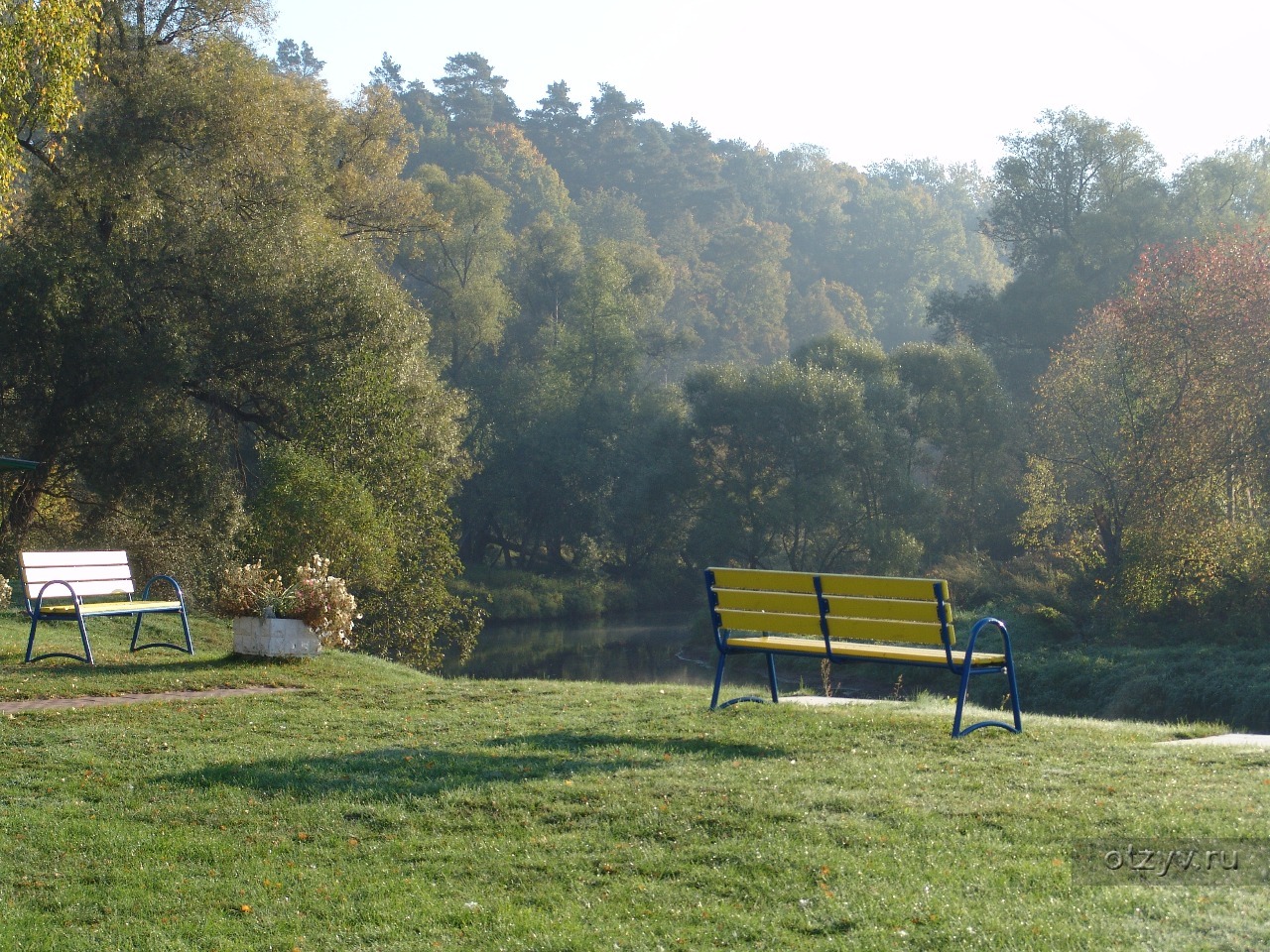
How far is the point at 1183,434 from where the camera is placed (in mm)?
26703

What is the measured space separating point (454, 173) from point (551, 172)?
9479 mm

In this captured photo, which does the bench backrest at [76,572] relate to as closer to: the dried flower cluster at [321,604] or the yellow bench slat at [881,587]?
the dried flower cluster at [321,604]

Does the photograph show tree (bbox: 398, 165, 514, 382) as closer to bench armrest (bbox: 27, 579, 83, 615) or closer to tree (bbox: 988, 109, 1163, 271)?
tree (bbox: 988, 109, 1163, 271)

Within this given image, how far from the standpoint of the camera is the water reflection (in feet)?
93.2

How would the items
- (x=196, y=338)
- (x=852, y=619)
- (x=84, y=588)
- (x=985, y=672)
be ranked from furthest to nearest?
(x=196, y=338) → (x=84, y=588) → (x=852, y=619) → (x=985, y=672)

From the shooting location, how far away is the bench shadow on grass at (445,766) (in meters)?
6.59

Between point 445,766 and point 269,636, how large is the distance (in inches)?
262

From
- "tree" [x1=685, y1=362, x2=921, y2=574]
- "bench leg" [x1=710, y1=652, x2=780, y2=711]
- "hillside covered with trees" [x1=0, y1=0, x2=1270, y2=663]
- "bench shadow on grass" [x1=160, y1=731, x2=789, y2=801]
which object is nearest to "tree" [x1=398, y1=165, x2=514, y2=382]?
"hillside covered with trees" [x1=0, y1=0, x2=1270, y2=663]

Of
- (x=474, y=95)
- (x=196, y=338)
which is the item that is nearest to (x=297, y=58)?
(x=474, y=95)

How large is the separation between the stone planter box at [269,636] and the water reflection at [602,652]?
39.0 ft

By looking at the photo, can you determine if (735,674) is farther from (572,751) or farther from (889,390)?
(572,751)

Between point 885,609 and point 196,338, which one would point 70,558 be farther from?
point 196,338

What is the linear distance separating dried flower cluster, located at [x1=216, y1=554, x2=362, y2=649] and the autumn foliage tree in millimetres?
18484

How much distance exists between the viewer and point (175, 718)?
903 centimetres
